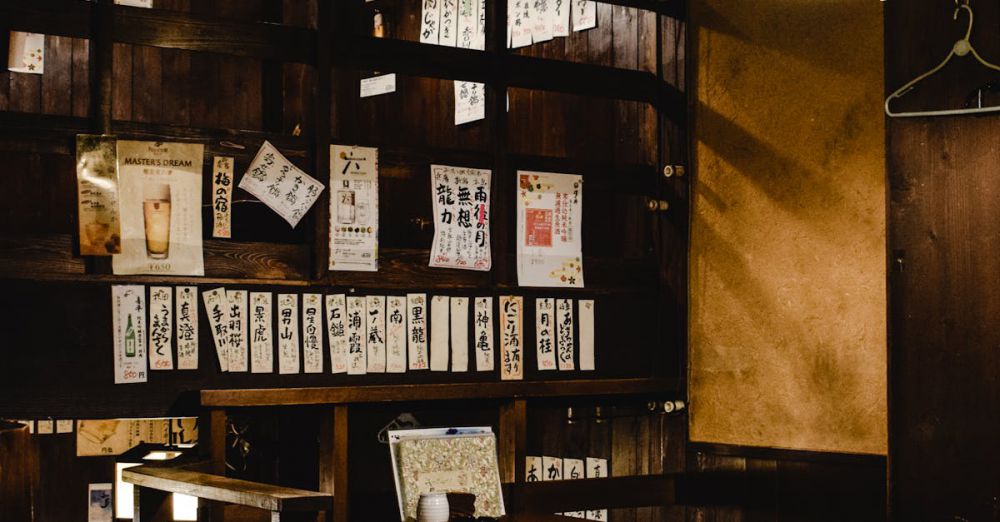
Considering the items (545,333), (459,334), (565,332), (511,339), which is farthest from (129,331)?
(565,332)

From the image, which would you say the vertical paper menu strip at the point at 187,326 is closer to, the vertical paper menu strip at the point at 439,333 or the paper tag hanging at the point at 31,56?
the vertical paper menu strip at the point at 439,333

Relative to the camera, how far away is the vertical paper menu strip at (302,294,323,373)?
16.3 ft

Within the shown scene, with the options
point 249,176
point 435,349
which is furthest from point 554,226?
point 249,176

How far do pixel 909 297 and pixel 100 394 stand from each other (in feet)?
12.2

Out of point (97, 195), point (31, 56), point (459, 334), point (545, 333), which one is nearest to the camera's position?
point (97, 195)

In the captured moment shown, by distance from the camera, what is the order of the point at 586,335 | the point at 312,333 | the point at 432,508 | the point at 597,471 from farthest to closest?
the point at 597,471 < the point at 586,335 < the point at 312,333 < the point at 432,508

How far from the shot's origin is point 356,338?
16.8ft

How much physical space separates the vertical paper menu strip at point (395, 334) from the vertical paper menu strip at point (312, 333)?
1.21 ft

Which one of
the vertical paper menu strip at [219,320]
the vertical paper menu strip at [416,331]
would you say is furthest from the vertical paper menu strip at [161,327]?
the vertical paper menu strip at [416,331]

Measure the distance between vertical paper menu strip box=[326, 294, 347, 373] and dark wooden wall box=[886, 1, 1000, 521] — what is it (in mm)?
2689

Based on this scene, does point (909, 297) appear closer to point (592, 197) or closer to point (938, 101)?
point (938, 101)

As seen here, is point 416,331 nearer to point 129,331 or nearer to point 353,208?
point 353,208

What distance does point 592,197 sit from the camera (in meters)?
6.63

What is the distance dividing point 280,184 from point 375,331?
3.04 ft
